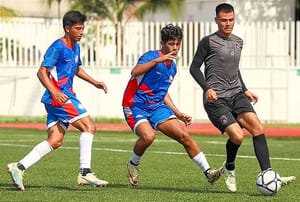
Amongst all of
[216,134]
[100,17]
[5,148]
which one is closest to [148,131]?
[5,148]

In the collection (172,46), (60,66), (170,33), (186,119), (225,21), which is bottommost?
(186,119)

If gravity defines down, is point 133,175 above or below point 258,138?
below

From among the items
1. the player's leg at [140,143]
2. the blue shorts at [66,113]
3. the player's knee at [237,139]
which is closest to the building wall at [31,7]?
the player's leg at [140,143]

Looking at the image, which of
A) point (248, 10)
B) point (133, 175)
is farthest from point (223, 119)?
point (248, 10)

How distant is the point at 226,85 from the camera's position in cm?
1248

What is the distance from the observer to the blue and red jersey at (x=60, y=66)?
12.6 metres

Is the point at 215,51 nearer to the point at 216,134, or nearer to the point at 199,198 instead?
the point at 199,198

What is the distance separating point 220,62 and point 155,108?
3.56 feet

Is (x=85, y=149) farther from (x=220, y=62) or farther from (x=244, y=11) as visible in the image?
(x=244, y=11)

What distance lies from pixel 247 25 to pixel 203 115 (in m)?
3.08

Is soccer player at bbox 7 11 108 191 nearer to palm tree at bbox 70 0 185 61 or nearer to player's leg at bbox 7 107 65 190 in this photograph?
player's leg at bbox 7 107 65 190

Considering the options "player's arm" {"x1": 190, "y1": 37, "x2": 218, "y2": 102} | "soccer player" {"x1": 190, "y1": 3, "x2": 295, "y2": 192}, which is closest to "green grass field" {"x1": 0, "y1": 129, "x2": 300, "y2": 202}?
"soccer player" {"x1": 190, "y1": 3, "x2": 295, "y2": 192}

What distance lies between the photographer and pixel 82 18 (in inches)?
502

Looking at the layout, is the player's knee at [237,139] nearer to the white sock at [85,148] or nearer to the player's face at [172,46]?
the player's face at [172,46]
